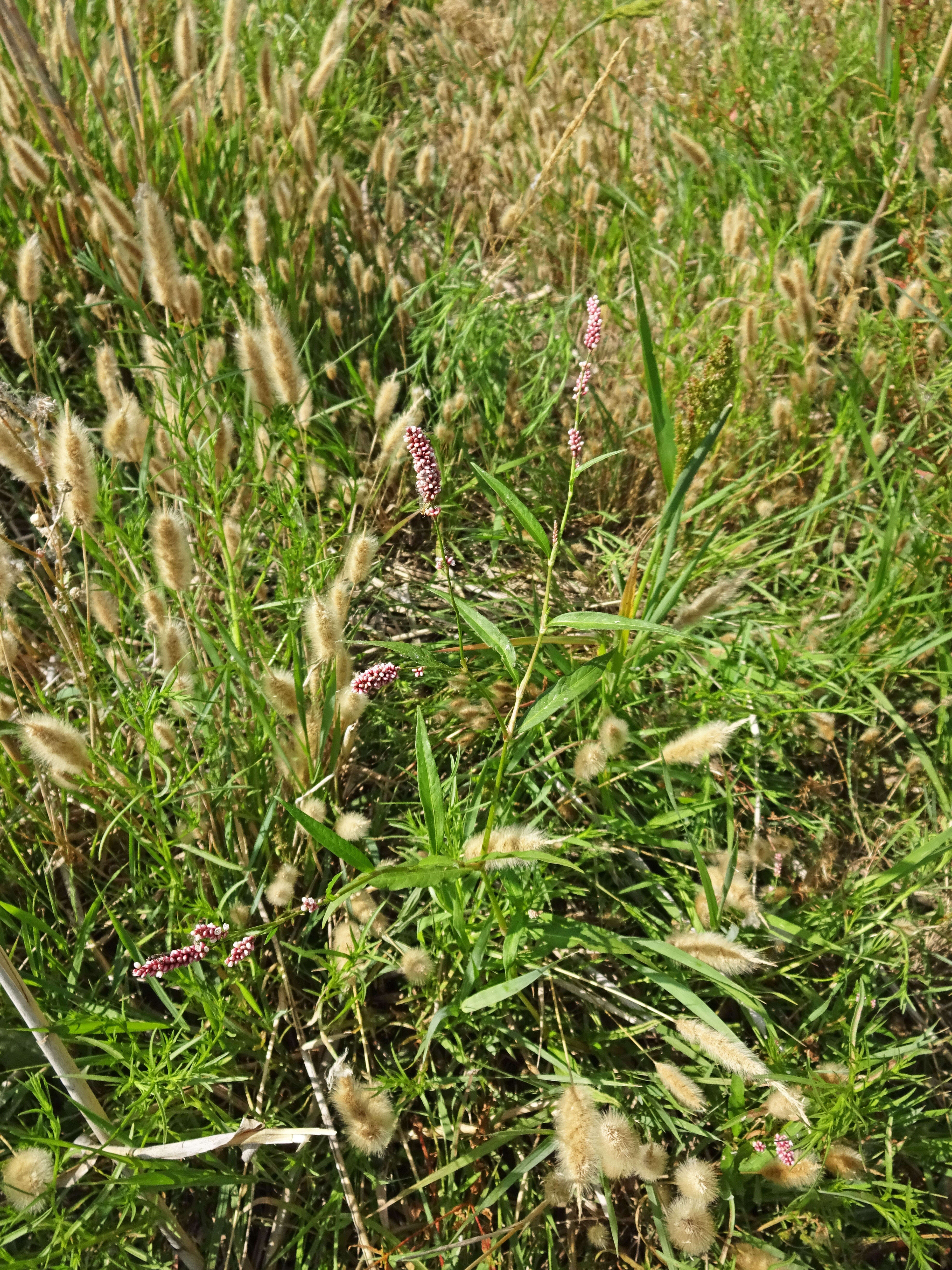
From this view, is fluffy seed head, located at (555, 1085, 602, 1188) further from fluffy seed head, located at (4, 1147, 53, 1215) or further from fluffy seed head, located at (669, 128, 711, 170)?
fluffy seed head, located at (669, 128, 711, 170)

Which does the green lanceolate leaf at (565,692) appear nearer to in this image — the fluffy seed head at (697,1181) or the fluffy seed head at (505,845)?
the fluffy seed head at (505,845)

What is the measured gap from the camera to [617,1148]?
1.23 metres

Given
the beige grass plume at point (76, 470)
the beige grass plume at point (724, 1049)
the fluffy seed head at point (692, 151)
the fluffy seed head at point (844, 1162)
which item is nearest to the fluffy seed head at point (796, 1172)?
the fluffy seed head at point (844, 1162)

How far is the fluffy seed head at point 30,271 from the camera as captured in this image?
185 cm

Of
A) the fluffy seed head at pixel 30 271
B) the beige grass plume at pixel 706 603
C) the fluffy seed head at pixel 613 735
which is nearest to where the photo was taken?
the fluffy seed head at pixel 613 735

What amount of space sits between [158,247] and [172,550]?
734 mm

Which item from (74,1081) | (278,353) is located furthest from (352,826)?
(278,353)

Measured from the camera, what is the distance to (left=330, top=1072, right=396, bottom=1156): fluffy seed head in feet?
4.09

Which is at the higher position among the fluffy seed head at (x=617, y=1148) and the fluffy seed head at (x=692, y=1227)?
the fluffy seed head at (x=617, y=1148)

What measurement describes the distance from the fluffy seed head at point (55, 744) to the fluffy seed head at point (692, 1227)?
109 cm

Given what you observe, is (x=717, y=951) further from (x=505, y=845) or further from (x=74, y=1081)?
(x=74, y=1081)

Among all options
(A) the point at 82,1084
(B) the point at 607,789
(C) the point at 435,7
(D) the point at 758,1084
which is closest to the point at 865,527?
(B) the point at 607,789

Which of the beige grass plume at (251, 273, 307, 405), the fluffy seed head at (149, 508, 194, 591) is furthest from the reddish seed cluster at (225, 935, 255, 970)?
the beige grass plume at (251, 273, 307, 405)

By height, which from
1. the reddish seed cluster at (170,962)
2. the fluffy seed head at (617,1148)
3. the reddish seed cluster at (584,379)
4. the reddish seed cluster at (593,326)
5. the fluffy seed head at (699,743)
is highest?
the reddish seed cluster at (593,326)
